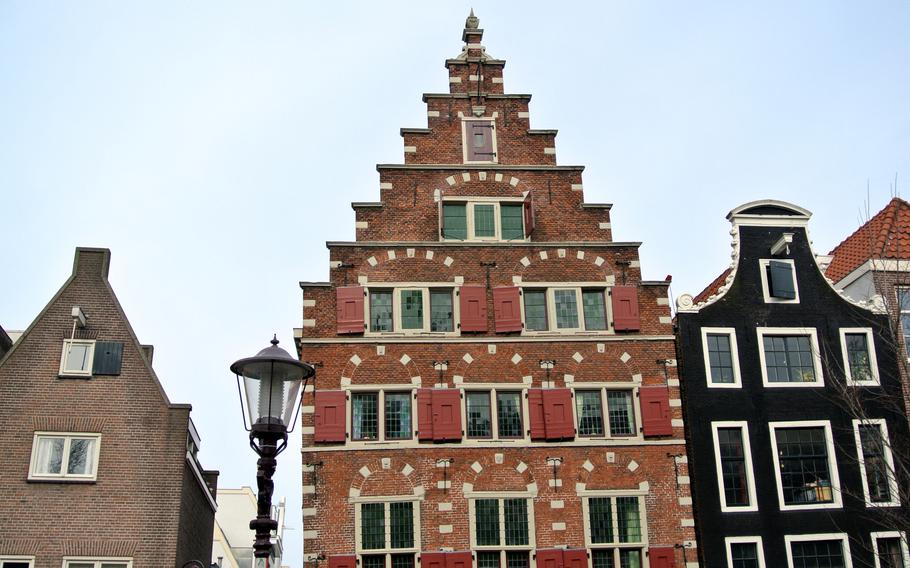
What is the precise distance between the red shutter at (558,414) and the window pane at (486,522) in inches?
89.7

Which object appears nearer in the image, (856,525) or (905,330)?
(856,525)

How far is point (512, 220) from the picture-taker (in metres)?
28.4

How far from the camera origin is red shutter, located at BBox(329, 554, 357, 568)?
2416 cm

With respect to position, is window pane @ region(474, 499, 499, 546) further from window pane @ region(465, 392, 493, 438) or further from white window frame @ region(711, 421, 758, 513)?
white window frame @ region(711, 421, 758, 513)

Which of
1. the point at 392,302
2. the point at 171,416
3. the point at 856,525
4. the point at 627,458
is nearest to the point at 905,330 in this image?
the point at 856,525

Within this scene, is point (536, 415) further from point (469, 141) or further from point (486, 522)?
point (469, 141)

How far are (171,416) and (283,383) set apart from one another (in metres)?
14.0

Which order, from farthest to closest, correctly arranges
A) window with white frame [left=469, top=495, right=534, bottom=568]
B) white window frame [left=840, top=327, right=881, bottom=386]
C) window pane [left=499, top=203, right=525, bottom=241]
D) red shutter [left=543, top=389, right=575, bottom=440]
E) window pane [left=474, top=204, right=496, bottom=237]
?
window pane [left=499, top=203, right=525, bottom=241] → window pane [left=474, top=204, right=496, bottom=237] → white window frame [left=840, top=327, right=881, bottom=386] → red shutter [left=543, top=389, right=575, bottom=440] → window with white frame [left=469, top=495, right=534, bottom=568]

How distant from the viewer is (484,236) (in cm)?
2816

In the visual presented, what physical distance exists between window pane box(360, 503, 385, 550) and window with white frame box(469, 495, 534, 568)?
2218 mm

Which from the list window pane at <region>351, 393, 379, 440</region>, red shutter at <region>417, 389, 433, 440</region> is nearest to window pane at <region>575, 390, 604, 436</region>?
red shutter at <region>417, 389, 433, 440</region>

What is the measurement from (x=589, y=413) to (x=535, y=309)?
3143 millimetres

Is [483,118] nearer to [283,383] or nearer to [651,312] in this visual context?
[651,312]

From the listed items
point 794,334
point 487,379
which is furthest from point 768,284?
point 487,379
